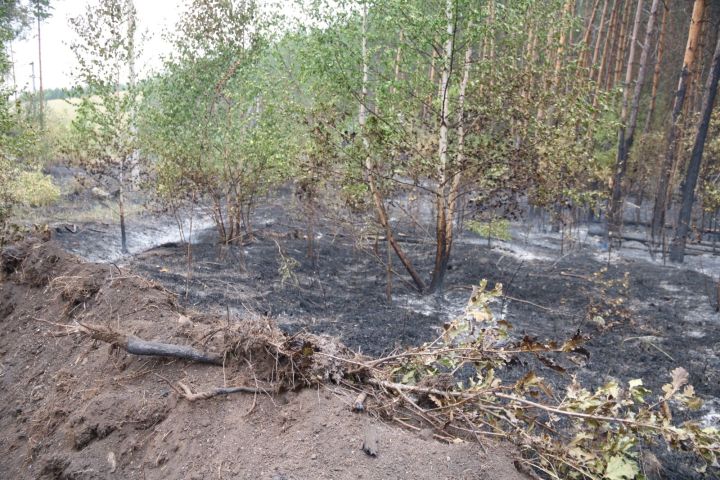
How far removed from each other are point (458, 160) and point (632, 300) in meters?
4.69

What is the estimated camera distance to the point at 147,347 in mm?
3971

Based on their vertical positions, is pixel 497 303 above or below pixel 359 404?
below

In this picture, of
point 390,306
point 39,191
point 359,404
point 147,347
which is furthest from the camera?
point 39,191

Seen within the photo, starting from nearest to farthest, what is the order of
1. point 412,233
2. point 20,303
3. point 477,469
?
point 477,469 < point 20,303 < point 412,233

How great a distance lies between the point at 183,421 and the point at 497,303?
774 centimetres

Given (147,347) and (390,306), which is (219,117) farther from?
(147,347)

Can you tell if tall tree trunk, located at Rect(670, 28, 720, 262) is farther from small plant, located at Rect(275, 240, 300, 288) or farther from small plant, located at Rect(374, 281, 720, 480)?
small plant, located at Rect(374, 281, 720, 480)

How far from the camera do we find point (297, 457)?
117 inches

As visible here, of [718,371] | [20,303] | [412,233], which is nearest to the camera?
[20,303]

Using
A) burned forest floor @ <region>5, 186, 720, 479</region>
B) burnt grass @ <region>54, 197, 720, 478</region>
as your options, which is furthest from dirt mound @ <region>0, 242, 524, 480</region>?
burnt grass @ <region>54, 197, 720, 478</region>

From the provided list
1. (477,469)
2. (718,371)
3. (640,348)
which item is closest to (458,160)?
(640,348)

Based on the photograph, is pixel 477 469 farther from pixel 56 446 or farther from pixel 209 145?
pixel 209 145

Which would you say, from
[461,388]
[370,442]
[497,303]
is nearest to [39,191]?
[497,303]

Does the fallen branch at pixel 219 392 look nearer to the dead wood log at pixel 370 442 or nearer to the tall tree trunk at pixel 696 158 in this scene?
the dead wood log at pixel 370 442
